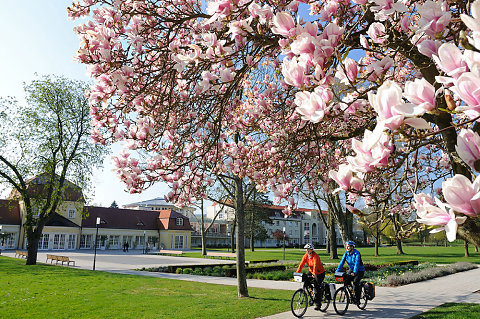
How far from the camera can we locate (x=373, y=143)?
155 cm

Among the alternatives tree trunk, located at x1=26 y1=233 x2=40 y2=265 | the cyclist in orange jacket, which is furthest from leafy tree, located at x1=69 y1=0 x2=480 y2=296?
tree trunk, located at x1=26 y1=233 x2=40 y2=265

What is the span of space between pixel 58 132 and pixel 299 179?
20.7 metres

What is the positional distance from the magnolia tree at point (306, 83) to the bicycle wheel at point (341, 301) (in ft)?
10.5

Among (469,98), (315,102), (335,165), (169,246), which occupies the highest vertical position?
(335,165)

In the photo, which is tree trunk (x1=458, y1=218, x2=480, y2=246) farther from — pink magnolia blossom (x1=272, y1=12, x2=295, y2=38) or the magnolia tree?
pink magnolia blossom (x1=272, y1=12, x2=295, y2=38)

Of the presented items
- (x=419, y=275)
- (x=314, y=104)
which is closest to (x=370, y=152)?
(x=314, y=104)

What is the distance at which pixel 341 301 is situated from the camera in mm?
8344

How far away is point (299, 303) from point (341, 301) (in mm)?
1151

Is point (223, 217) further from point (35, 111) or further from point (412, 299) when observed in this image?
point (412, 299)

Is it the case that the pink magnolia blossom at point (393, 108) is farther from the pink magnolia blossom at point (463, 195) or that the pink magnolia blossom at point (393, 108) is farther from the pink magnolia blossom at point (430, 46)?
the pink magnolia blossom at point (430, 46)

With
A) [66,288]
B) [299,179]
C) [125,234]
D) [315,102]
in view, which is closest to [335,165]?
[299,179]

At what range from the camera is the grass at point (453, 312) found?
307 inches

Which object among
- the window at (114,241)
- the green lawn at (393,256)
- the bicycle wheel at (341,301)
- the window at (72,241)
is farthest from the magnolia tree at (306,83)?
→ the window at (114,241)

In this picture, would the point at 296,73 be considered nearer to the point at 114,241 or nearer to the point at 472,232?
the point at 472,232
